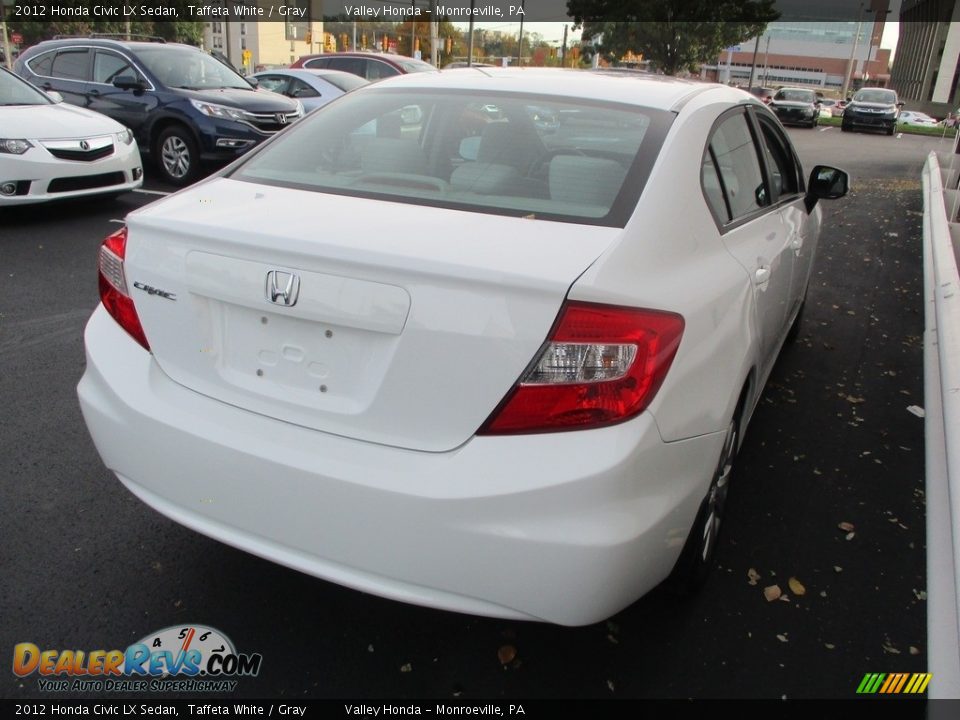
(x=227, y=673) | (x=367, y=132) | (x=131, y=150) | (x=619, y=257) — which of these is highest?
(x=367, y=132)

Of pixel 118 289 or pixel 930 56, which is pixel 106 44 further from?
pixel 930 56

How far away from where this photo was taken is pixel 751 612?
2.59 m

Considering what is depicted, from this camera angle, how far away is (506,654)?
2361 mm

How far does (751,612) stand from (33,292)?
196 inches

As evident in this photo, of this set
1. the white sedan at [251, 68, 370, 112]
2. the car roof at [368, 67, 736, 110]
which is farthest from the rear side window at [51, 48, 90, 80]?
the car roof at [368, 67, 736, 110]

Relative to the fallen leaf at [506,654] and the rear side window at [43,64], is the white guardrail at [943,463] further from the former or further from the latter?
the rear side window at [43,64]

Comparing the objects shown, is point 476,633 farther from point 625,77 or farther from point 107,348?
point 625,77

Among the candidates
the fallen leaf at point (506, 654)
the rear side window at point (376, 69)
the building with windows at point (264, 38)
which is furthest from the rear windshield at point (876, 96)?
the building with windows at point (264, 38)

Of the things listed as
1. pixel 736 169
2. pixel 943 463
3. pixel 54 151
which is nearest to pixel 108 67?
pixel 54 151

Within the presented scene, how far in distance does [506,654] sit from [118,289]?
155 cm

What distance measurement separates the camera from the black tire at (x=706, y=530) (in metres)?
2.36

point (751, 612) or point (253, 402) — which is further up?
point (253, 402)

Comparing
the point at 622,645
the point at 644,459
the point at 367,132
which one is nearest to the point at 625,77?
the point at 367,132

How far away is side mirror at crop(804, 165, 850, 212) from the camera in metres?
4.09
